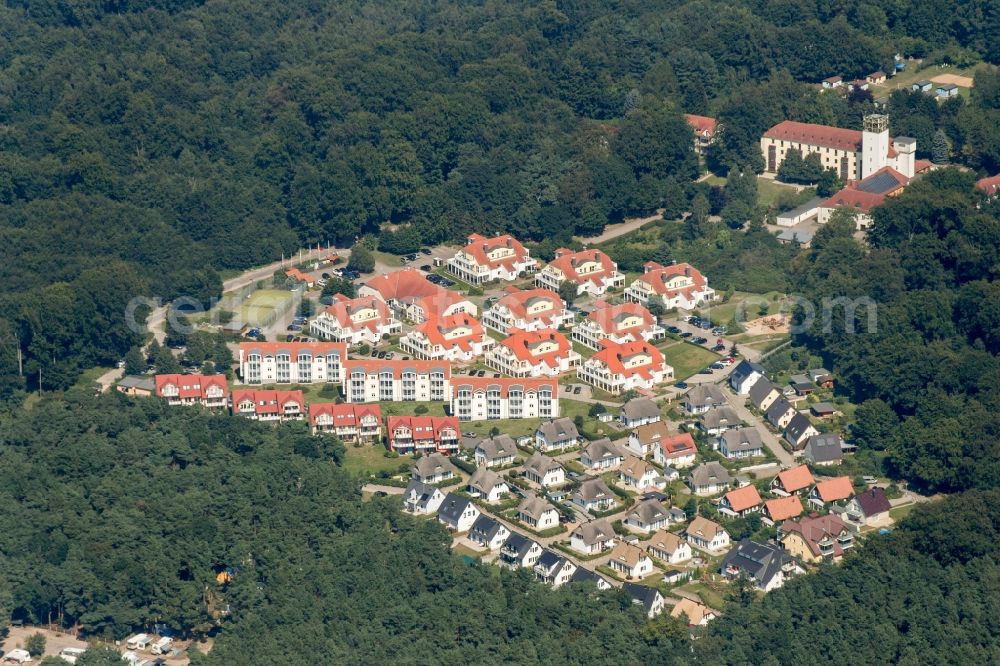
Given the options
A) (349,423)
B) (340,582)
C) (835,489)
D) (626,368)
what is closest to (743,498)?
(835,489)

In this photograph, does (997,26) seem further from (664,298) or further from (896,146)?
(664,298)

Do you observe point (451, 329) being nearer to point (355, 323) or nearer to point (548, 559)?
point (355, 323)

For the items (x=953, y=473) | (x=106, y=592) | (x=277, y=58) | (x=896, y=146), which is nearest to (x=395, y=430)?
(x=106, y=592)

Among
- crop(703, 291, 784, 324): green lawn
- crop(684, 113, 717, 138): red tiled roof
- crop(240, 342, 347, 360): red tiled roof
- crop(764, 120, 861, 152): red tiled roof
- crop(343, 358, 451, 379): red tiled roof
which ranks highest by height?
crop(764, 120, 861, 152): red tiled roof

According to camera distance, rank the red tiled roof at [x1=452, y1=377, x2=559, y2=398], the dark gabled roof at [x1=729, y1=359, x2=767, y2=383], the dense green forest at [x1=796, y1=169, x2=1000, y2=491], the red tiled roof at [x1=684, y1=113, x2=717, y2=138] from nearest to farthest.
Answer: the dense green forest at [x1=796, y1=169, x2=1000, y2=491] < the red tiled roof at [x1=452, y1=377, x2=559, y2=398] < the dark gabled roof at [x1=729, y1=359, x2=767, y2=383] < the red tiled roof at [x1=684, y1=113, x2=717, y2=138]

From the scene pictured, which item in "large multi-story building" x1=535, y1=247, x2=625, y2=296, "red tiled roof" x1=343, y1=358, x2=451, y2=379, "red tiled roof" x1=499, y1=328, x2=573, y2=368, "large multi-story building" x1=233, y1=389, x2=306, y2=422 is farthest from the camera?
"large multi-story building" x1=535, y1=247, x2=625, y2=296

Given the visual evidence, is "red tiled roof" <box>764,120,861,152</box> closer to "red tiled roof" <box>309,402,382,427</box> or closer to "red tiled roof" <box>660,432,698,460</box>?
"red tiled roof" <box>660,432,698,460</box>

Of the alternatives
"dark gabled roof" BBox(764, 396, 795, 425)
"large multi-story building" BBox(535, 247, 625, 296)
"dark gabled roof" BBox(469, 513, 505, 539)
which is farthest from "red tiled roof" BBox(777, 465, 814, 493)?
"large multi-story building" BBox(535, 247, 625, 296)
